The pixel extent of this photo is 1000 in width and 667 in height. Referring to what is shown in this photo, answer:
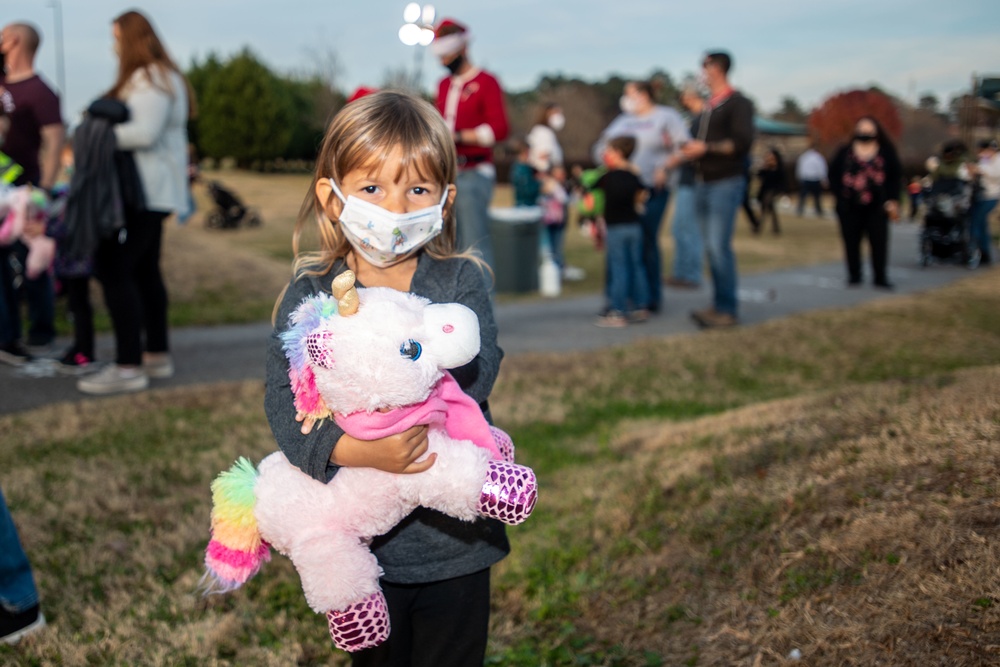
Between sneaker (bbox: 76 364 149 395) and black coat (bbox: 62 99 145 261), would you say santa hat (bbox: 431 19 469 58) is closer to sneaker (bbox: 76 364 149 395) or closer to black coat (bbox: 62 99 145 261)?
black coat (bbox: 62 99 145 261)

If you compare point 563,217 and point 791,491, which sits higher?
point 563,217

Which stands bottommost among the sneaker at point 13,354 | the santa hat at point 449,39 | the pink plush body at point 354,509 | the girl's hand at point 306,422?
the sneaker at point 13,354

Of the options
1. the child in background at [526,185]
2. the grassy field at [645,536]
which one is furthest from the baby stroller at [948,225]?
the grassy field at [645,536]

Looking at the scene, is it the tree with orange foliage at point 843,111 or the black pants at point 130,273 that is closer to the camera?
the black pants at point 130,273

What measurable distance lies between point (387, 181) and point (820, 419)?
2.65m

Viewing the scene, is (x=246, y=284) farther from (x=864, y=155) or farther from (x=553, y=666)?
(x=553, y=666)

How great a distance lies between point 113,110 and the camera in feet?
17.5

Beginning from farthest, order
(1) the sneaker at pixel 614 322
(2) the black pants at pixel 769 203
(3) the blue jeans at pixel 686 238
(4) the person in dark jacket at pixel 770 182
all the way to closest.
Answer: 1. (2) the black pants at pixel 769 203
2. (4) the person in dark jacket at pixel 770 182
3. (3) the blue jeans at pixel 686 238
4. (1) the sneaker at pixel 614 322

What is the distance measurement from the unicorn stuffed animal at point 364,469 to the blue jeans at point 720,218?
6436 mm

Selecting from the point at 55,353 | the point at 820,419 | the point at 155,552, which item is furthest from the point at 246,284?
the point at 820,419

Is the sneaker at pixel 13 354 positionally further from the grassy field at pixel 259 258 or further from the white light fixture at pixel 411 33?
the white light fixture at pixel 411 33

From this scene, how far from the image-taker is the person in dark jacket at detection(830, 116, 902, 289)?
A: 10.6m

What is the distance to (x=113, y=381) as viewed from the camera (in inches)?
229

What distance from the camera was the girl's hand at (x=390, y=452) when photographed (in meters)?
1.81
